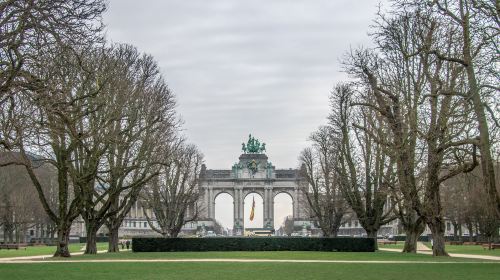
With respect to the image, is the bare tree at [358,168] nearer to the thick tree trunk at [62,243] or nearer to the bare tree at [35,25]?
the thick tree trunk at [62,243]

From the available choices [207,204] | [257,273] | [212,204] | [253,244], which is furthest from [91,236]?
[212,204]

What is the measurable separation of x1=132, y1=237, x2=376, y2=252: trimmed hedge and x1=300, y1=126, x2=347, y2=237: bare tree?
678 cm

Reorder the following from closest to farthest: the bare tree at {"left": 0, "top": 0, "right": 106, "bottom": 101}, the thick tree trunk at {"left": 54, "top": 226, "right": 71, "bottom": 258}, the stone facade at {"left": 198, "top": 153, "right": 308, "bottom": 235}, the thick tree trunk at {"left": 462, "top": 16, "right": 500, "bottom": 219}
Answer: the bare tree at {"left": 0, "top": 0, "right": 106, "bottom": 101} → the thick tree trunk at {"left": 462, "top": 16, "right": 500, "bottom": 219} → the thick tree trunk at {"left": 54, "top": 226, "right": 71, "bottom": 258} → the stone facade at {"left": 198, "top": 153, "right": 308, "bottom": 235}

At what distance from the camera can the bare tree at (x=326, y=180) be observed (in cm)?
6744

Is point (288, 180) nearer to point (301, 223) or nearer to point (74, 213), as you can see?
point (301, 223)

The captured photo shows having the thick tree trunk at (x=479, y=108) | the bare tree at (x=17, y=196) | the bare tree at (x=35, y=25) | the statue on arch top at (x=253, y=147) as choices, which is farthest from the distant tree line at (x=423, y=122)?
the statue on arch top at (x=253, y=147)

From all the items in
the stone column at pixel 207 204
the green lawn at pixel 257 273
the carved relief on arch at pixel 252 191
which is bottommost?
the green lawn at pixel 257 273

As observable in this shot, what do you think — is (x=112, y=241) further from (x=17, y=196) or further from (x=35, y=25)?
(x=35, y=25)

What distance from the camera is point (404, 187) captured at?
1663 inches

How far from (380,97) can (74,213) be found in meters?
20.2

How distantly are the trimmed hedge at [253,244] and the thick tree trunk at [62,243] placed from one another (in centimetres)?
1258

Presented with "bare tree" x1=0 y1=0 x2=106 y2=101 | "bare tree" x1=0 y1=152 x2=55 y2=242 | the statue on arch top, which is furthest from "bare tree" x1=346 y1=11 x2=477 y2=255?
the statue on arch top

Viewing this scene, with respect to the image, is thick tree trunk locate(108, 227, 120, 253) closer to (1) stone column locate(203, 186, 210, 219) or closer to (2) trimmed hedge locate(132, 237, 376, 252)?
(2) trimmed hedge locate(132, 237, 376, 252)

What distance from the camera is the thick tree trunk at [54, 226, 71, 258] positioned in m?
42.4
